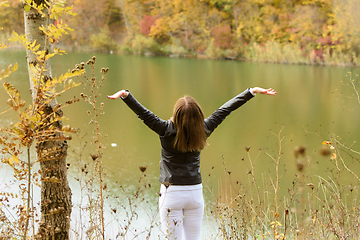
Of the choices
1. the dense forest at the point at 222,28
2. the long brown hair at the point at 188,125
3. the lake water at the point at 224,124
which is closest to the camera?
the long brown hair at the point at 188,125

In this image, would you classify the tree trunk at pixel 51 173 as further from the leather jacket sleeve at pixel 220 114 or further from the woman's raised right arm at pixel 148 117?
the leather jacket sleeve at pixel 220 114

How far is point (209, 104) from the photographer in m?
8.49

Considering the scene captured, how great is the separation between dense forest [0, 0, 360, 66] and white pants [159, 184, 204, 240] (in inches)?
733

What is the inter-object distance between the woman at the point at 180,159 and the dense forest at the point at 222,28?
18.6 meters

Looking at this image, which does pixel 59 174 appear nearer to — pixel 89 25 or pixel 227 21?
pixel 227 21

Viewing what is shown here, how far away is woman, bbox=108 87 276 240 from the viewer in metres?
1.33

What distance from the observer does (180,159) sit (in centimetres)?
139

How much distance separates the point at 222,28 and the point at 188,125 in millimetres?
25201

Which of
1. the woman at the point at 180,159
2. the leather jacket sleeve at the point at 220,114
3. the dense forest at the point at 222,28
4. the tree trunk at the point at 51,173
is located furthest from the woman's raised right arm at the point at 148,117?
the dense forest at the point at 222,28

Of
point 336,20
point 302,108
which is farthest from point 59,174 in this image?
point 336,20

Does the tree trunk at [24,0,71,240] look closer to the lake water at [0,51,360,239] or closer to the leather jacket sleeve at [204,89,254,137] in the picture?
the lake water at [0,51,360,239]

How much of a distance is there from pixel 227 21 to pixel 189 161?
1067 inches

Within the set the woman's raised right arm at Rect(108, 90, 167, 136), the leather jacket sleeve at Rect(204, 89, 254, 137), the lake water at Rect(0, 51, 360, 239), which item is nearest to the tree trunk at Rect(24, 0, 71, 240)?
the lake water at Rect(0, 51, 360, 239)

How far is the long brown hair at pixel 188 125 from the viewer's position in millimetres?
1327
